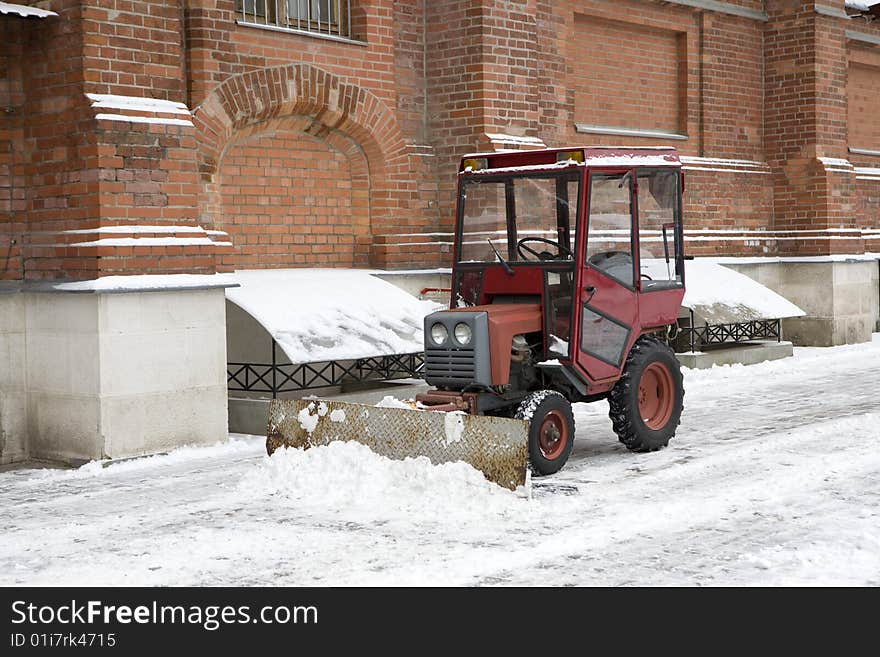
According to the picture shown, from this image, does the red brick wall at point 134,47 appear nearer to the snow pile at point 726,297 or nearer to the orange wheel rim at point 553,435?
the orange wheel rim at point 553,435

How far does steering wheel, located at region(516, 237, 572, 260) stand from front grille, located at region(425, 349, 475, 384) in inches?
40.7

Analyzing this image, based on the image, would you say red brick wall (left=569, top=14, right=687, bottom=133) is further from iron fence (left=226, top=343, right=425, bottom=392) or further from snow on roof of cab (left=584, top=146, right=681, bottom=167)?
snow on roof of cab (left=584, top=146, right=681, bottom=167)

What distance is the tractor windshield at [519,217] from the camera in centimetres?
931

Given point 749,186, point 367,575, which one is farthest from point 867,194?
point 367,575

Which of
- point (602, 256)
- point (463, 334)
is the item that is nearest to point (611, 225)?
point (602, 256)

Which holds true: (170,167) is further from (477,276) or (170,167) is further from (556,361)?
(556,361)

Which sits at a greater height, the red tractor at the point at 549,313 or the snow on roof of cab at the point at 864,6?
the snow on roof of cab at the point at 864,6

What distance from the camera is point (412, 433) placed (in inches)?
323

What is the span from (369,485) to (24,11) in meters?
4.73

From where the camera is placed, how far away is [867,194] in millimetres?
20969

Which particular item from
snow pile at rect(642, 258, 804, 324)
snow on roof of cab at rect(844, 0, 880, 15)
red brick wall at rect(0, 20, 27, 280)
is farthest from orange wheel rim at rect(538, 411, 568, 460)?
snow on roof of cab at rect(844, 0, 880, 15)

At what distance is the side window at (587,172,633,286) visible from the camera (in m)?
9.20

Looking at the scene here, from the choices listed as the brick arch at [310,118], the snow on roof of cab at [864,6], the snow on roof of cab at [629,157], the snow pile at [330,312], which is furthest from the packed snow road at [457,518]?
the snow on roof of cab at [864,6]

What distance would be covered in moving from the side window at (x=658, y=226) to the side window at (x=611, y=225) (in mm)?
187
